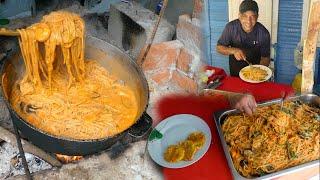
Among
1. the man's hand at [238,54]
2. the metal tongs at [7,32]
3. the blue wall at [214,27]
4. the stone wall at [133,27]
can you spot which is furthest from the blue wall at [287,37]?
the metal tongs at [7,32]

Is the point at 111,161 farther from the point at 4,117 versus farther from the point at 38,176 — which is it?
the point at 4,117

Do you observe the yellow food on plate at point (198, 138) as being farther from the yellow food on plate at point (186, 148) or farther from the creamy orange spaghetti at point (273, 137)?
the creamy orange spaghetti at point (273, 137)

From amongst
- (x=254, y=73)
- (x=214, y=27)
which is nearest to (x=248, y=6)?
(x=214, y=27)

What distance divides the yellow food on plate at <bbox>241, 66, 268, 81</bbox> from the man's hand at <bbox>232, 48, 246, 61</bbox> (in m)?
0.10

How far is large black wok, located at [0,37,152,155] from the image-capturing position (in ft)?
9.10

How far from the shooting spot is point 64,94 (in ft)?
10.5

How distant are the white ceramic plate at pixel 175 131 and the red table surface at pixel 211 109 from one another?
0.10m

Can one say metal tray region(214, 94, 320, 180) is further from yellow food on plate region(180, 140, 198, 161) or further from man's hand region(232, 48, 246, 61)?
man's hand region(232, 48, 246, 61)

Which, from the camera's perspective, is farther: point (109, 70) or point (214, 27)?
point (109, 70)

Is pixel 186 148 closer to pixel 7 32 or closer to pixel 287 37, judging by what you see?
pixel 287 37

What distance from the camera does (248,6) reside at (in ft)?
9.85

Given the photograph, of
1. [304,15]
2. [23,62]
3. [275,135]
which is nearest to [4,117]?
[23,62]

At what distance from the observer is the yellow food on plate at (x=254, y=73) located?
3.26 m

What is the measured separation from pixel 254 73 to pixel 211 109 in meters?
0.54
